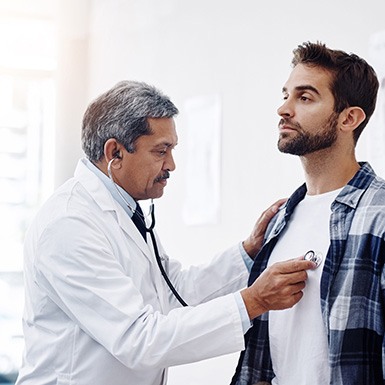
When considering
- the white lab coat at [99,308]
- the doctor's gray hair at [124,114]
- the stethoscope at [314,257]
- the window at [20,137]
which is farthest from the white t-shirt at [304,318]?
the window at [20,137]

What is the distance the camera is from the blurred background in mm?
2365

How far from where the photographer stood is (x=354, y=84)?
65.2 inches

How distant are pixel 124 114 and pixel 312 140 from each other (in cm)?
42

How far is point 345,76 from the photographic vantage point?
1650 mm

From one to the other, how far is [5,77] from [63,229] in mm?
1894

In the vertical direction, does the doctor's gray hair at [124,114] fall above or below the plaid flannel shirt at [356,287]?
above

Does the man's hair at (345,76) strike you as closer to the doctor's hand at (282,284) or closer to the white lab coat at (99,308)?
the doctor's hand at (282,284)

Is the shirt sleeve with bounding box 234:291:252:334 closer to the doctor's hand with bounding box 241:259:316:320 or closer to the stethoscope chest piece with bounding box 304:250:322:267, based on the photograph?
the doctor's hand with bounding box 241:259:316:320

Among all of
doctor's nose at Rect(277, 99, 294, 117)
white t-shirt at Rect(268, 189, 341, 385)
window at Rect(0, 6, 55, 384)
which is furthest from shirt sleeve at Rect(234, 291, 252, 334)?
window at Rect(0, 6, 55, 384)

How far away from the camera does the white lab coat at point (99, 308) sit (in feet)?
5.23

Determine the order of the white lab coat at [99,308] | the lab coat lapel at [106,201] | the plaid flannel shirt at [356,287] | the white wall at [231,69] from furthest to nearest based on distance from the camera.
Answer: the white wall at [231,69] < the lab coat lapel at [106,201] < the white lab coat at [99,308] < the plaid flannel shirt at [356,287]

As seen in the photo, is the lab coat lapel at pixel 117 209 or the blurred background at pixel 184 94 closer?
the lab coat lapel at pixel 117 209

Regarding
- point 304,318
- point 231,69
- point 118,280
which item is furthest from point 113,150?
point 231,69

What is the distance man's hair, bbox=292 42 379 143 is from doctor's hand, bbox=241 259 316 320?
13.4 inches
